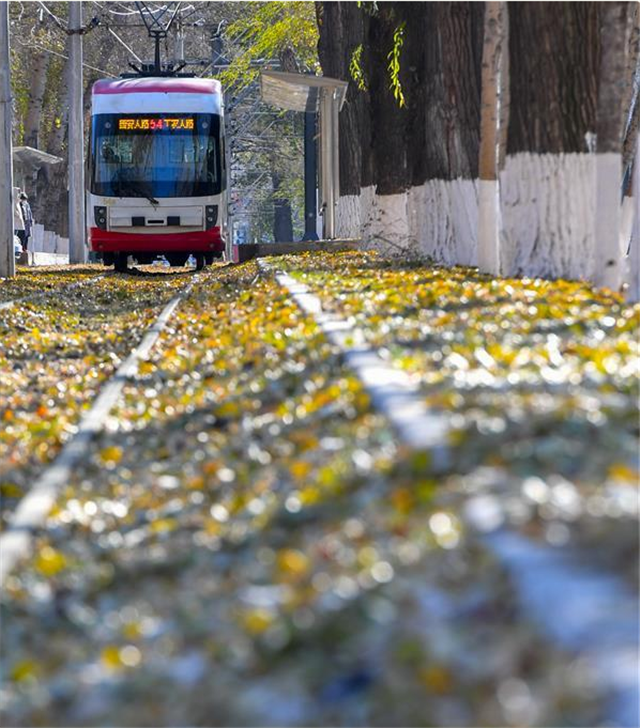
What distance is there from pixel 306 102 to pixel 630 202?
48.2 feet

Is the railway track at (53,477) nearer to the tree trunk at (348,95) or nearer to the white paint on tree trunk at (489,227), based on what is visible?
the white paint on tree trunk at (489,227)

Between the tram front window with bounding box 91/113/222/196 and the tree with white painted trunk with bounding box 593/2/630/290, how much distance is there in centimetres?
1686

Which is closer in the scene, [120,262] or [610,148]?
[610,148]

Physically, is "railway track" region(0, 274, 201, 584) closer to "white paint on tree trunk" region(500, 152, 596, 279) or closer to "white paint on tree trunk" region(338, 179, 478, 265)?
"white paint on tree trunk" region(500, 152, 596, 279)

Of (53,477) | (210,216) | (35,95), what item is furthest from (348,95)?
(53,477)

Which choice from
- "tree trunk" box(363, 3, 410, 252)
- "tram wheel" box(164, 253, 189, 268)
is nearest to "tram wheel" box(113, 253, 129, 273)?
"tram wheel" box(164, 253, 189, 268)

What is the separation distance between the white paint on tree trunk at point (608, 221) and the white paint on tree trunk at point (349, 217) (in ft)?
66.8

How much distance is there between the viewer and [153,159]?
31.0m

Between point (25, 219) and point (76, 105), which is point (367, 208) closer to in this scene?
point (76, 105)

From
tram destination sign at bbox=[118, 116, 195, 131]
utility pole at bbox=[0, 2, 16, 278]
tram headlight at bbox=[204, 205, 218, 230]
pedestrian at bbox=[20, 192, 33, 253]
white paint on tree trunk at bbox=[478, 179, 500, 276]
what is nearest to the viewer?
white paint on tree trunk at bbox=[478, 179, 500, 276]

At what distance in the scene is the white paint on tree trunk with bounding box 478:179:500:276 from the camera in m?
18.0

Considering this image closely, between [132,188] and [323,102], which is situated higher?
[323,102]

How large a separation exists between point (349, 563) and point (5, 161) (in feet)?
83.6

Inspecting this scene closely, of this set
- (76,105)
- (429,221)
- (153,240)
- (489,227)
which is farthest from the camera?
(76,105)
